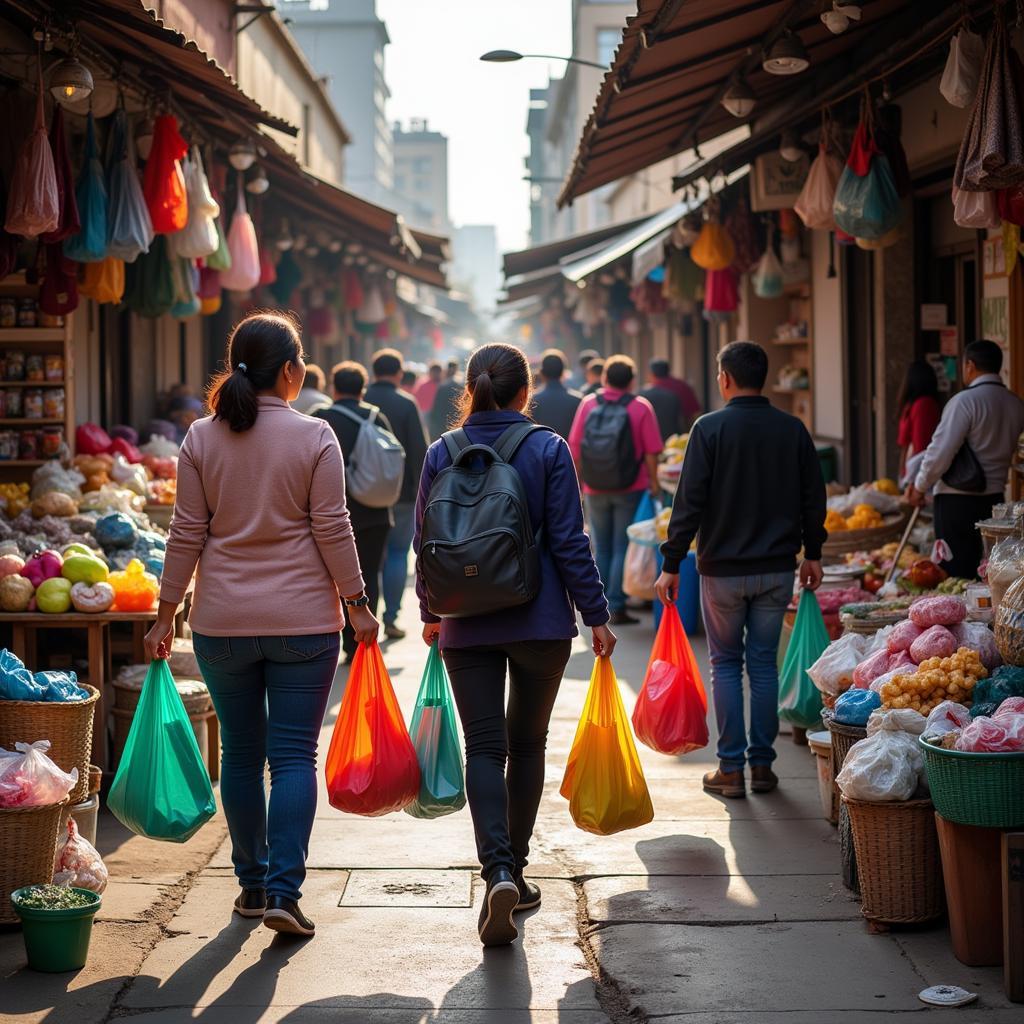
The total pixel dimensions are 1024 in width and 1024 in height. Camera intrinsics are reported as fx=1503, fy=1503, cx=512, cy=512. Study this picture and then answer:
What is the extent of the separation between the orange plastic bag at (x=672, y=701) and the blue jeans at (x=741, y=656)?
0.34 metres

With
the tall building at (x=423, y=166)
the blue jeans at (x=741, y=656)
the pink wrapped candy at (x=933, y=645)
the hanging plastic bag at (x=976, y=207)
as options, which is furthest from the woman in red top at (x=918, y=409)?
the tall building at (x=423, y=166)

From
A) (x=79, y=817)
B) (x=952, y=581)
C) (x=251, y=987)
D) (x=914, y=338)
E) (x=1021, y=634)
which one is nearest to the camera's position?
(x=251, y=987)

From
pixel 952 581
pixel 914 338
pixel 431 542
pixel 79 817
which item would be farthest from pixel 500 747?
pixel 914 338

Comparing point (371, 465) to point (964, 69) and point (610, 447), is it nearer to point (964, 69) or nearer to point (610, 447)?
point (610, 447)

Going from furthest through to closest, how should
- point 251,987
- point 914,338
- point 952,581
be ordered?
point 914,338
point 952,581
point 251,987

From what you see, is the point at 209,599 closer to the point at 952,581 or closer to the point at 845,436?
the point at 952,581

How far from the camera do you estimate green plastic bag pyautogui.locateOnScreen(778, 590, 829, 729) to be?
6.85 m

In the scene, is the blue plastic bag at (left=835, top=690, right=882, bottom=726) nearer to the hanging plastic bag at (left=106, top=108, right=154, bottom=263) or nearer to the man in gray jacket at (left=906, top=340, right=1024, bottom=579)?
the man in gray jacket at (left=906, top=340, right=1024, bottom=579)

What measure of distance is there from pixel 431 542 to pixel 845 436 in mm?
8988

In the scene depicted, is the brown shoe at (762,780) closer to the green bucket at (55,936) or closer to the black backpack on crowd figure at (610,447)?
the green bucket at (55,936)

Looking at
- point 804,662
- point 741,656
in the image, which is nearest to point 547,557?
point 741,656

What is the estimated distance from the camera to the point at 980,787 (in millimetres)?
4539

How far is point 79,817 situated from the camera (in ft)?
18.4

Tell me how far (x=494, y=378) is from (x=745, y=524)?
1.96 metres
